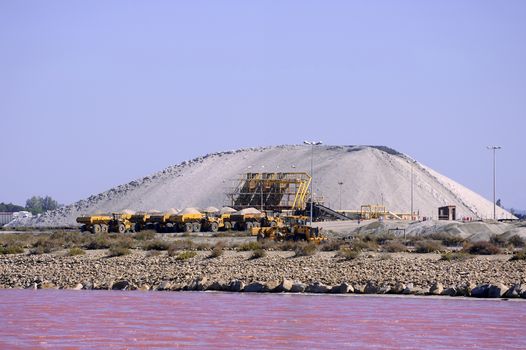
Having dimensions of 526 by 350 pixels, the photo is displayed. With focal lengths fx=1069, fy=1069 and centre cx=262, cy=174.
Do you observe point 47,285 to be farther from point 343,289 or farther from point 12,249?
point 12,249

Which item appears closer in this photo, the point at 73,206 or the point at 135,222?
the point at 135,222

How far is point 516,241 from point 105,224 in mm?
30153

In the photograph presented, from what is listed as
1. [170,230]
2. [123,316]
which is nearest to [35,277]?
[123,316]

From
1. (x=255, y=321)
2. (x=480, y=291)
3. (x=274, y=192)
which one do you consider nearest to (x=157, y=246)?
(x=480, y=291)

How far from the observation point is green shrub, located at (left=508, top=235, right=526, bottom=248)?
51706 millimetres

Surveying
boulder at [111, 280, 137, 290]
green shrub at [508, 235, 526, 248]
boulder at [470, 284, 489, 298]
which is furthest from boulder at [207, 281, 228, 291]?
green shrub at [508, 235, 526, 248]

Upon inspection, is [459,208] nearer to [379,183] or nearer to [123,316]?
[379,183]

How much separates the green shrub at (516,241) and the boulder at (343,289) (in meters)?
22.6

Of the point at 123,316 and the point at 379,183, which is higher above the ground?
the point at 379,183

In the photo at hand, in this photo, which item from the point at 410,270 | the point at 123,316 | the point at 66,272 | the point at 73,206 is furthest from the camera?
the point at 73,206

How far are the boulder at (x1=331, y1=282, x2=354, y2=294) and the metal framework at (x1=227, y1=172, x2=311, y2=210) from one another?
59770mm

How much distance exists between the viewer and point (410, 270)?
112 feet

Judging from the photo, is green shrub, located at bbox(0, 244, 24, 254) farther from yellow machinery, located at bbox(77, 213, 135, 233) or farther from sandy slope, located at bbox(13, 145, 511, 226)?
sandy slope, located at bbox(13, 145, 511, 226)

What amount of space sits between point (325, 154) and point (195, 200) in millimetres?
24502
